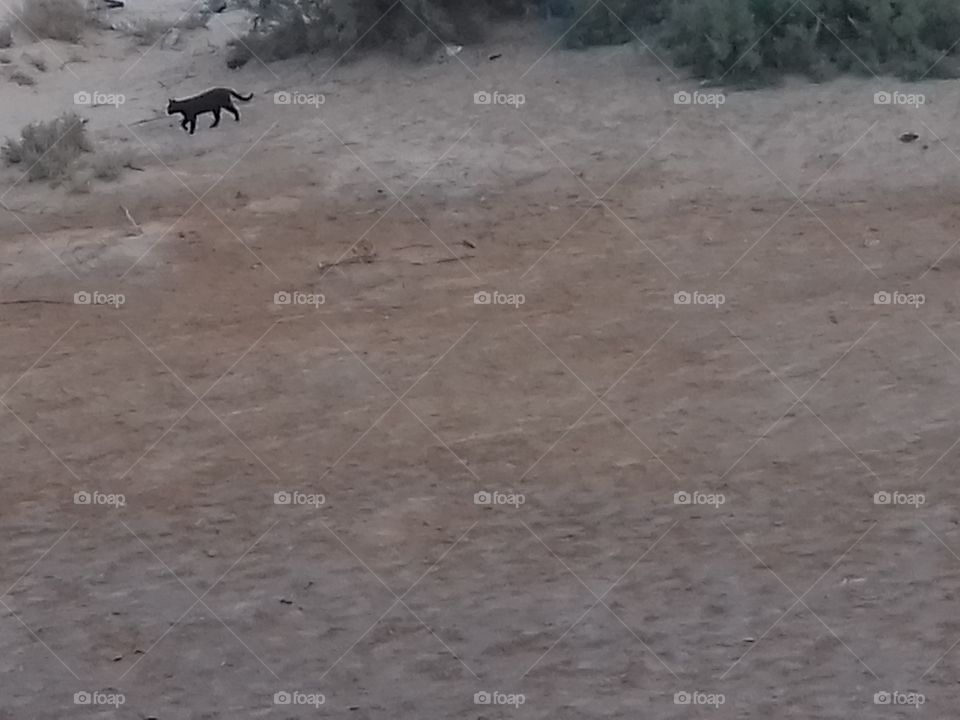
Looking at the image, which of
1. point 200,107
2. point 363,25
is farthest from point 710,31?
point 200,107

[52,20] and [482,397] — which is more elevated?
[52,20]

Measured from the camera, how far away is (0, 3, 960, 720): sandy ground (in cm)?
219

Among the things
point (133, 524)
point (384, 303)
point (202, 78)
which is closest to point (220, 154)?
point (202, 78)

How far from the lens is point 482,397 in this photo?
2623mm

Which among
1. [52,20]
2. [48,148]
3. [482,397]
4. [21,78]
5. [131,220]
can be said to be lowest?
[482,397]

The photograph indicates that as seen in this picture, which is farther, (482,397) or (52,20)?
(52,20)

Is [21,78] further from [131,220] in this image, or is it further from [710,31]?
[710,31]

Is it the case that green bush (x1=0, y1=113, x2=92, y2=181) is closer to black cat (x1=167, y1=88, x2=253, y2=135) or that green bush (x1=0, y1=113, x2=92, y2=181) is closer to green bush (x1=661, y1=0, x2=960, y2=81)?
black cat (x1=167, y1=88, x2=253, y2=135)

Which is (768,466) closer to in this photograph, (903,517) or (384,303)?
(903,517)

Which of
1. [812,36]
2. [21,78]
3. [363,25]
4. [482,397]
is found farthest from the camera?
[363,25]

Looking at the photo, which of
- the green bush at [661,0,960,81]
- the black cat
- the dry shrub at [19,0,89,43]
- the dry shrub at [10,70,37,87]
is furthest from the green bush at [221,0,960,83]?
the dry shrub at [10,70,37,87]

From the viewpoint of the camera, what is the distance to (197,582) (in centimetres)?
229

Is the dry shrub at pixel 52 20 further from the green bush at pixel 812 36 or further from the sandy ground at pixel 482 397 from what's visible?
the green bush at pixel 812 36

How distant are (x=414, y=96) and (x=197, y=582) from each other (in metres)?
1.74
